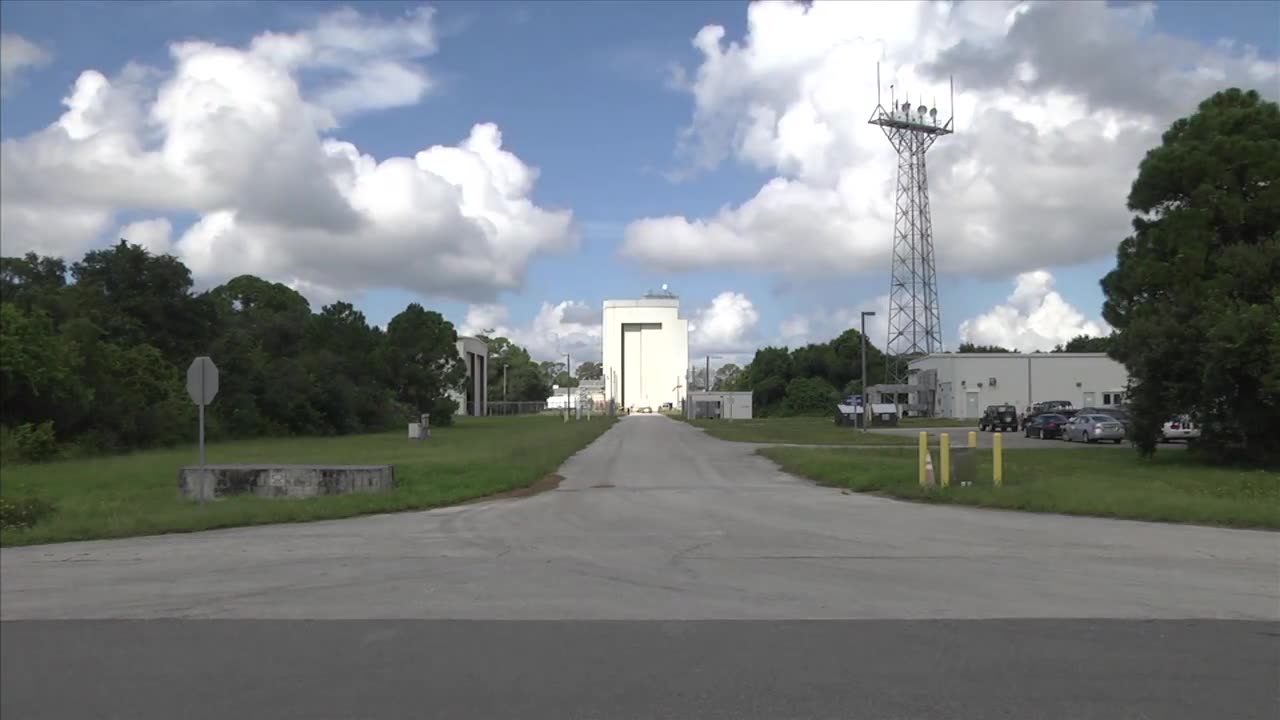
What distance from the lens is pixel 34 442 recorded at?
3050cm

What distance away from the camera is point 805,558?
1174 cm

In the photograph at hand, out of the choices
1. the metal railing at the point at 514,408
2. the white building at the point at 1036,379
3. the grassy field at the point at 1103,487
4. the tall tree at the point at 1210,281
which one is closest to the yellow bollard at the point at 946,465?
the grassy field at the point at 1103,487

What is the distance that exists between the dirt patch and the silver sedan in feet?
96.0

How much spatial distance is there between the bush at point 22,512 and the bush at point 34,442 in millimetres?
16708

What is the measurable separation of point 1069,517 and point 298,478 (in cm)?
1435

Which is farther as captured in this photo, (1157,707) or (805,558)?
(805,558)

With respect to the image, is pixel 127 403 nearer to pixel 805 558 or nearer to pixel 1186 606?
pixel 805 558

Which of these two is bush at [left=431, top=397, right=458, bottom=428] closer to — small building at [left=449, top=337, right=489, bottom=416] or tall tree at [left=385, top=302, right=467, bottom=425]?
tall tree at [left=385, top=302, right=467, bottom=425]

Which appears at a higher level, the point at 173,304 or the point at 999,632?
the point at 173,304

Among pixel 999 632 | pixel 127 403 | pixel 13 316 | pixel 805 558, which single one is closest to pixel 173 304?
pixel 127 403

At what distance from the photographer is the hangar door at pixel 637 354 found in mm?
188000

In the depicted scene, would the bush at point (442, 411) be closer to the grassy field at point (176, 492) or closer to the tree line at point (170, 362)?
the tree line at point (170, 362)

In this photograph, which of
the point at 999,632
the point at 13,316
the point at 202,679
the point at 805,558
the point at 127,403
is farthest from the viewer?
the point at 127,403

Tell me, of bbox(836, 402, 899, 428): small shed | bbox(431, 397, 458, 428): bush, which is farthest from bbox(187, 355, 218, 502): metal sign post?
bbox(431, 397, 458, 428): bush
